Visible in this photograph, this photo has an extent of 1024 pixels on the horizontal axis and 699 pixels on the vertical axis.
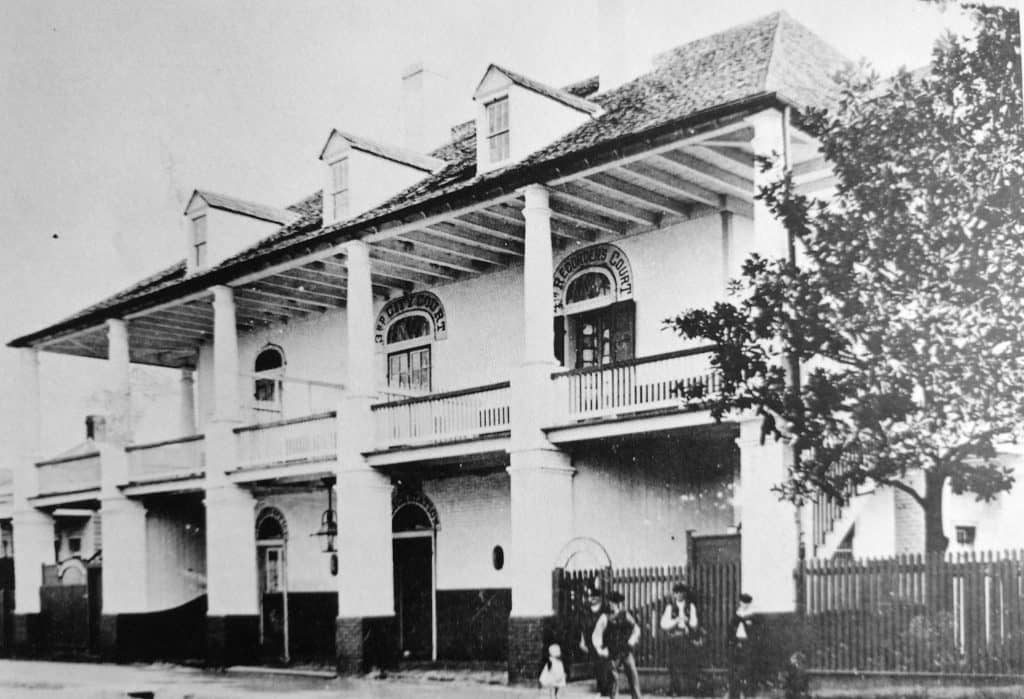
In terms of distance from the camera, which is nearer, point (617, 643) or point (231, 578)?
point (617, 643)

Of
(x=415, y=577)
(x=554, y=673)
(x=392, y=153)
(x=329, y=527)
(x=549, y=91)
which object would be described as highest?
(x=549, y=91)

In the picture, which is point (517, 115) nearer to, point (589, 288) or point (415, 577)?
point (589, 288)

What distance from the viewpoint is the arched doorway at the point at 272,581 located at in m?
24.8

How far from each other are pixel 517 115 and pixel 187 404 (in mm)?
13365

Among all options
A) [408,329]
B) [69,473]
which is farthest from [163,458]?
[408,329]

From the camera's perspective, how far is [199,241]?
24359 mm

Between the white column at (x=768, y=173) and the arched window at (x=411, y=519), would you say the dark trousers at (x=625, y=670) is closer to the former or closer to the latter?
the white column at (x=768, y=173)

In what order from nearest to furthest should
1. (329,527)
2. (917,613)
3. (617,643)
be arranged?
1. (917,613)
2. (617,643)
3. (329,527)

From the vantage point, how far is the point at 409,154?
2198 centimetres

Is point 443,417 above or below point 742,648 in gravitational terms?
above

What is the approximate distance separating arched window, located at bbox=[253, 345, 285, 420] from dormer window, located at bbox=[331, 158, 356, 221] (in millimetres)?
4925

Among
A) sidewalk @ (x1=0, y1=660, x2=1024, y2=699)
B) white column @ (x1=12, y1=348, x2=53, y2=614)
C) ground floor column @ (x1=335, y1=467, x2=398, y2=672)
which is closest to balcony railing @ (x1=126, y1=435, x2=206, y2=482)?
white column @ (x1=12, y1=348, x2=53, y2=614)

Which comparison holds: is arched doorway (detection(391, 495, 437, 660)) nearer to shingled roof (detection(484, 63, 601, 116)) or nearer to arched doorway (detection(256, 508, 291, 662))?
arched doorway (detection(256, 508, 291, 662))

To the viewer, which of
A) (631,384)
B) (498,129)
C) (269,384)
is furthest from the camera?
(269,384)
